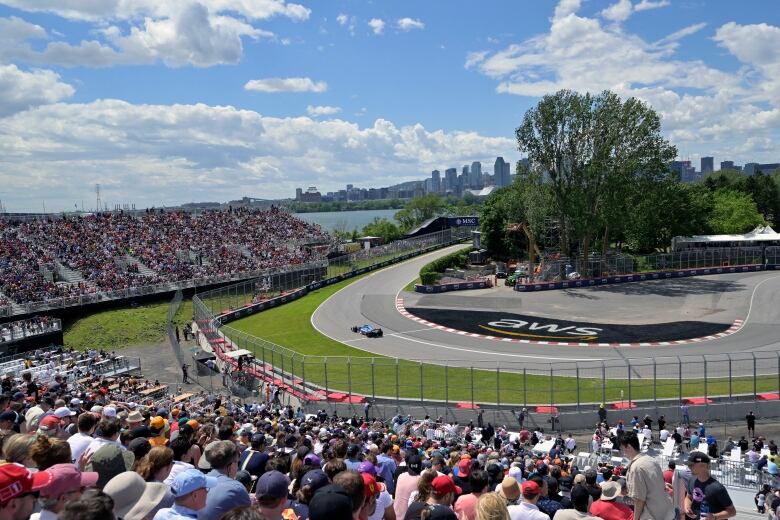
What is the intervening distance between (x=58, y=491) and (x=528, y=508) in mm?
4181

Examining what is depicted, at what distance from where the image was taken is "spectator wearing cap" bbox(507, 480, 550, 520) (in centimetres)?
550

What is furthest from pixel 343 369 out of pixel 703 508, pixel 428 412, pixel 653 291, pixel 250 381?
pixel 653 291

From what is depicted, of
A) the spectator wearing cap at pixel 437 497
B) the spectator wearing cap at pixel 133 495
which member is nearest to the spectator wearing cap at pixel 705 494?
the spectator wearing cap at pixel 437 497

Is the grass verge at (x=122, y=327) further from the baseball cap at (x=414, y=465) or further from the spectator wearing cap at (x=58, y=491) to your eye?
the spectator wearing cap at (x=58, y=491)

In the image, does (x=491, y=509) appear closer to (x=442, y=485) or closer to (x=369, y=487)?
(x=442, y=485)

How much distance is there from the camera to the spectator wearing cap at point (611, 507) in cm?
605

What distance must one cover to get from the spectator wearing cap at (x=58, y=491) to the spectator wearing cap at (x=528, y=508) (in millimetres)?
3885

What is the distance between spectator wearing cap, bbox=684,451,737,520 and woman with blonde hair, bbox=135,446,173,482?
18.6ft

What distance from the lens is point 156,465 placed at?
223 inches

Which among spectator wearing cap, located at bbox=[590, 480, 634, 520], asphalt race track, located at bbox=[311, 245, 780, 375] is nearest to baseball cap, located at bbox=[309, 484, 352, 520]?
spectator wearing cap, located at bbox=[590, 480, 634, 520]

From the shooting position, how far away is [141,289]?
153 ft

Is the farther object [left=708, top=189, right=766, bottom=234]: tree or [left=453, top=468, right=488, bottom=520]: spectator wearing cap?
[left=708, top=189, right=766, bottom=234]: tree

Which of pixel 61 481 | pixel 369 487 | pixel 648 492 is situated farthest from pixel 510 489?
pixel 61 481

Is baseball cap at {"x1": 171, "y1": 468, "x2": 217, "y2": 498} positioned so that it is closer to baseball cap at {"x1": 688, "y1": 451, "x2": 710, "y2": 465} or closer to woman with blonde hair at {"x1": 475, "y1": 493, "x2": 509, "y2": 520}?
woman with blonde hair at {"x1": 475, "y1": 493, "x2": 509, "y2": 520}
